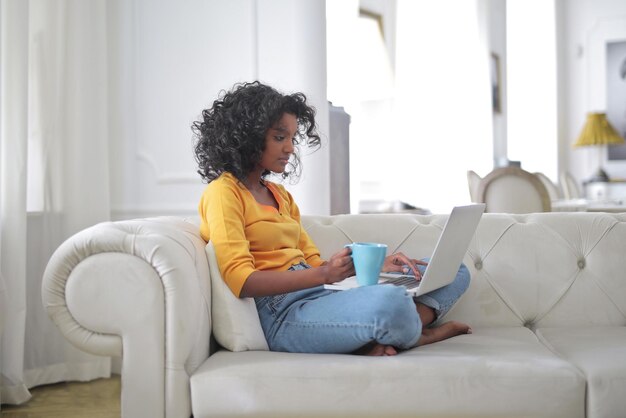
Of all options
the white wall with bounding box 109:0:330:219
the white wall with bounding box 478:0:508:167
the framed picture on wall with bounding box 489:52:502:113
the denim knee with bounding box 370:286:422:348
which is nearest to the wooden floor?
the white wall with bounding box 109:0:330:219

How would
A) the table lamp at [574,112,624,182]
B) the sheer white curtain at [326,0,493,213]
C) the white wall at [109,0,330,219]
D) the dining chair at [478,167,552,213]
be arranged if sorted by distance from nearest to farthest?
the white wall at [109,0,330,219] < the dining chair at [478,167,552,213] < the sheer white curtain at [326,0,493,213] < the table lamp at [574,112,624,182]

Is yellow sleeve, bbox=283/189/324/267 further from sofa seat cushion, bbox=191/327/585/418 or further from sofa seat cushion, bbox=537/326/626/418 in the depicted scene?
sofa seat cushion, bbox=537/326/626/418

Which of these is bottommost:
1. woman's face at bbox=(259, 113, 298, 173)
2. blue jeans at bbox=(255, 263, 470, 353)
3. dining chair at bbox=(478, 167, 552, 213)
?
blue jeans at bbox=(255, 263, 470, 353)

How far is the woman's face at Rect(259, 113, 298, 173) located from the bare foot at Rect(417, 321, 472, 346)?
1.81 ft

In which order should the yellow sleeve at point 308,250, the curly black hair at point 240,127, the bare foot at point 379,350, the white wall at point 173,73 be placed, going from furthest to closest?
the white wall at point 173,73 → the yellow sleeve at point 308,250 → the curly black hair at point 240,127 → the bare foot at point 379,350

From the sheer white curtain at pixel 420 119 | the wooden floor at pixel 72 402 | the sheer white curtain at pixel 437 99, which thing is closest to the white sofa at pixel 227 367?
the wooden floor at pixel 72 402

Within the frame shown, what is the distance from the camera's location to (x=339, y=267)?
1.42m

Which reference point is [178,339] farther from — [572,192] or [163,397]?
[572,192]

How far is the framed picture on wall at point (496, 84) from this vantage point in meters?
6.21

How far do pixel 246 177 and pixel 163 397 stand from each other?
24.7 inches

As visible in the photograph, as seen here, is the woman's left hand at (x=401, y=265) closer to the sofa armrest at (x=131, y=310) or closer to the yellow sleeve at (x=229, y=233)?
the yellow sleeve at (x=229, y=233)

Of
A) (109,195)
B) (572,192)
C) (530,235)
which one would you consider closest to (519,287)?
(530,235)

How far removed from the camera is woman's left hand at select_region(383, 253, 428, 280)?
168cm

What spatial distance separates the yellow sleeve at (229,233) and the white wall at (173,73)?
1233mm
